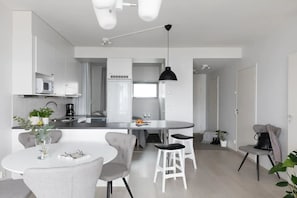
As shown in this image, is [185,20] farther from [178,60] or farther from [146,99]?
[146,99]

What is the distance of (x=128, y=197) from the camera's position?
2936 millimetres

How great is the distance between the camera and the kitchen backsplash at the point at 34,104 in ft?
10.5

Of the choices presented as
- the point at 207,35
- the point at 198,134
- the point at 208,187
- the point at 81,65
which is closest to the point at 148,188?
the point at 208,187

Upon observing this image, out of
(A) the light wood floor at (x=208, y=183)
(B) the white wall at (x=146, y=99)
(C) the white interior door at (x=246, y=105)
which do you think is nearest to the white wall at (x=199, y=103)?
(B) the white wall at (x=146, y=99)

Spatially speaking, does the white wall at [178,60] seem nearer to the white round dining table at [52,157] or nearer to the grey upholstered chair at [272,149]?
the grey upholstered chair at [272,149]

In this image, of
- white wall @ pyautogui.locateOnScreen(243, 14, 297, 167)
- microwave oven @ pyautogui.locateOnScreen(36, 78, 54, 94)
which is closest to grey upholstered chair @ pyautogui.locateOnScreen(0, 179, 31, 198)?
microwave oven @ pyautogui.locateOnScreen(36, 78, 54, 94)

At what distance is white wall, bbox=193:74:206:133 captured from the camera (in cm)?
830

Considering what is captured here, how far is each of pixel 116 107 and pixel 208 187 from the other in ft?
9.61

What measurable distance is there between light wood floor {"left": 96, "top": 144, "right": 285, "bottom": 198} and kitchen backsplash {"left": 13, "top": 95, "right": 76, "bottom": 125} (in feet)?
5.28

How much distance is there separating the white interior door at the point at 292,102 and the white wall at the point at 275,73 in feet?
0.63

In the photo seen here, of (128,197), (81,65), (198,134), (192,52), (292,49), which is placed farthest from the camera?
(198,134)

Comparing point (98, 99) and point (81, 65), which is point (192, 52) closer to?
point (81, 65)

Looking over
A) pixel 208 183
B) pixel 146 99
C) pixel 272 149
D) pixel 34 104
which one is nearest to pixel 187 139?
pixel 208 183

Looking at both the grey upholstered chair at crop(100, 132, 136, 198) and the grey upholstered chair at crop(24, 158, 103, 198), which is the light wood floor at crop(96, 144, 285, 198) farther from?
the grey upholstered chair at crop(24, 158, 103, 198)
